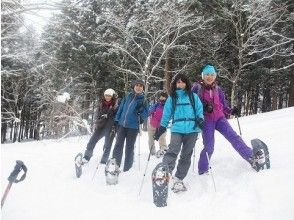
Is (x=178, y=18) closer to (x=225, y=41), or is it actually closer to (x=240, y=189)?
(x=225, y=41)

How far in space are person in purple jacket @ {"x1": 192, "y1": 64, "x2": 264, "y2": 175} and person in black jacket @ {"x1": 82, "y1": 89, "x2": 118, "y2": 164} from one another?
2535mm

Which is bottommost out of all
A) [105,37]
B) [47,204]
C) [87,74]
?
[47,204]

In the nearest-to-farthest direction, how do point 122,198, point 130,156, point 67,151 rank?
1. point 122,198
2. point 130,156
3. point 67,151

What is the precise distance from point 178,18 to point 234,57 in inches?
290

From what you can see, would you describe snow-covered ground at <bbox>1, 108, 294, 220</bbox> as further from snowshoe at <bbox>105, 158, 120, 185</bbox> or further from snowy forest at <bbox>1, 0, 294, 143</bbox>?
snowy forest at <bbox>1, 0, 294, 143</bbox>

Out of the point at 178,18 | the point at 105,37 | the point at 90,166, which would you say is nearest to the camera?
the point at 90,166

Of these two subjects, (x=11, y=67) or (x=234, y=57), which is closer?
(x=234, y=57)

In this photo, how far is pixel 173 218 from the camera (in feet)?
20.3

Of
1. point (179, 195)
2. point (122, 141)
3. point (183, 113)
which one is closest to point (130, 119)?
point (122, 141)

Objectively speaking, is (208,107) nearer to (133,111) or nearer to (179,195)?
(179,195)

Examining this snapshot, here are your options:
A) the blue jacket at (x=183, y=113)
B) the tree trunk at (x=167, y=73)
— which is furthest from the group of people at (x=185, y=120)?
the tree trunk at (x=167, y=73)

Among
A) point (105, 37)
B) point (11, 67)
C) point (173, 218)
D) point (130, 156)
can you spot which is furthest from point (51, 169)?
point (11, 67)

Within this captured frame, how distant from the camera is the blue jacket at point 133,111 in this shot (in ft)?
28.8

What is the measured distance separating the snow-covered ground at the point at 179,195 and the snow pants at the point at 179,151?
393 millimetres
